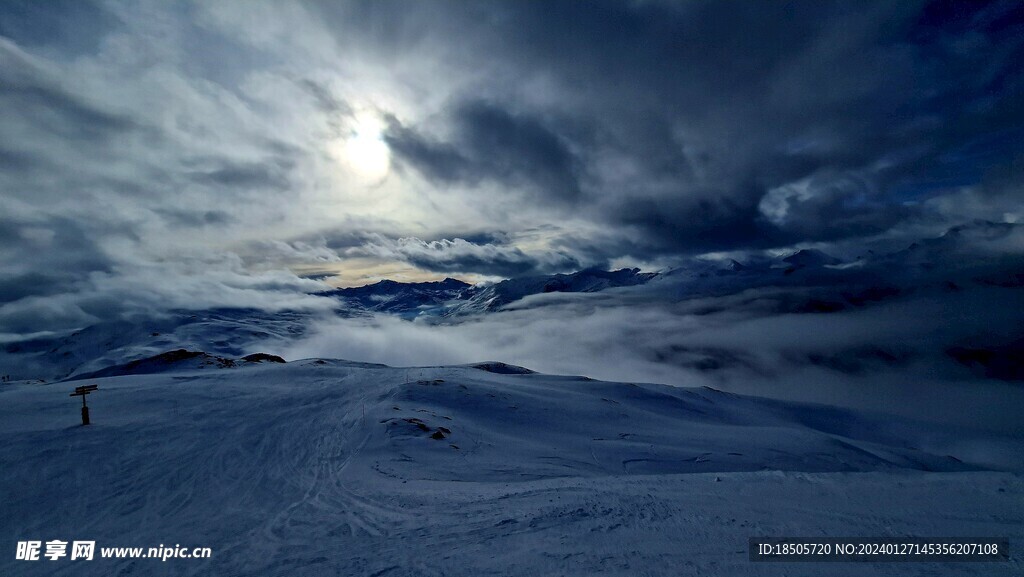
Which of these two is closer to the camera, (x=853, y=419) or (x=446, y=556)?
(x=446, y=556)

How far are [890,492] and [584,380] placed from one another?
32968 mm

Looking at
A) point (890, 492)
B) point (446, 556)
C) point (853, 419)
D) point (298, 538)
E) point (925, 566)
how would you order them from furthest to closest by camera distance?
point (853, 419) < point (890, 492) < point (298, 538) < point (446, 556) < point (925, 566)

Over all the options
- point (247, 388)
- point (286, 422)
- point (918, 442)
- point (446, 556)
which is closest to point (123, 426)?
point (286, 422)

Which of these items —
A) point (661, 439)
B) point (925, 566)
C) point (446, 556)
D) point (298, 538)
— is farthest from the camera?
point (661, 439)

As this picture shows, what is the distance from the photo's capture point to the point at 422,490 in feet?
43.6

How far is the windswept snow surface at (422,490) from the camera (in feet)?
28.2

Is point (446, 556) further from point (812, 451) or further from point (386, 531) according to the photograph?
point (812, 451)

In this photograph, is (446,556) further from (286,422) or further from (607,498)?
(286,422)

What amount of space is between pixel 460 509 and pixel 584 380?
33.8 metres

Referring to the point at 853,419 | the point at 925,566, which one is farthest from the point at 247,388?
the point at 853,419

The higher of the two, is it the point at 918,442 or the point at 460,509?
the point at 460,509

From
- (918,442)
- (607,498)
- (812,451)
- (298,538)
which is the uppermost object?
(607,498)

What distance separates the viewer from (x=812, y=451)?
2784cm

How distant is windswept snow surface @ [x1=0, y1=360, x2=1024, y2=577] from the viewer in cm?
861
